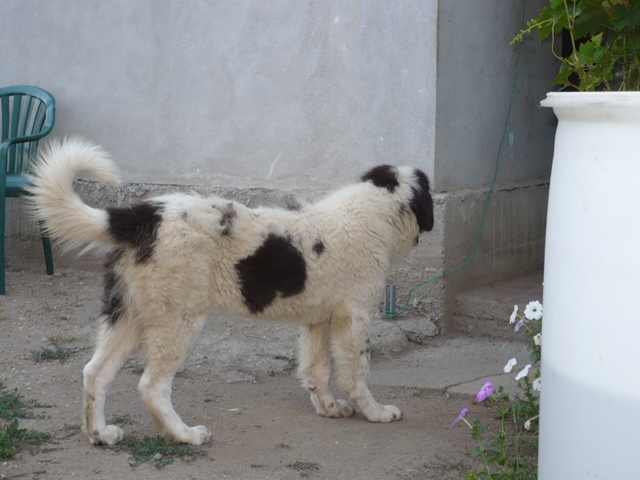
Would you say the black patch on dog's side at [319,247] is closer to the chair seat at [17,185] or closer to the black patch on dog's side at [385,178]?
the black patch on dog's side at [385,178]

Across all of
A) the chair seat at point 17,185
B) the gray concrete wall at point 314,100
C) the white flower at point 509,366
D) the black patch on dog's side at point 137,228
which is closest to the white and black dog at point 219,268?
the black patch on dog's side at point 137,228

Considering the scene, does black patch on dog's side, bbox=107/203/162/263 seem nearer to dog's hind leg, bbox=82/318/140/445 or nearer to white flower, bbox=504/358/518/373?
dog's hind leg, bbox=82/318/140/445

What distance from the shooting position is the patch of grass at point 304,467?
3520mm

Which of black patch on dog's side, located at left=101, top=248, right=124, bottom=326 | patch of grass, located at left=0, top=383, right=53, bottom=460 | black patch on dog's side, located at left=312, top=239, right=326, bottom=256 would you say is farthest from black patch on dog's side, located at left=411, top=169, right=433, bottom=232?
patch of grass, located at left=0, top=383, right=53, bottom=460

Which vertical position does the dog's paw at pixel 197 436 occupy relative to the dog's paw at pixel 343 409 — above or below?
above

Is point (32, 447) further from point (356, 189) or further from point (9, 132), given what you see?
point (9, 132)

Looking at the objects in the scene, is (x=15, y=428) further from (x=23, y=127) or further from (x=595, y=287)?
(x=23, y=127)

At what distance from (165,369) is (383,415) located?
1121 mm

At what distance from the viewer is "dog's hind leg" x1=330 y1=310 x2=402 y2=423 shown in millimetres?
→ 4086

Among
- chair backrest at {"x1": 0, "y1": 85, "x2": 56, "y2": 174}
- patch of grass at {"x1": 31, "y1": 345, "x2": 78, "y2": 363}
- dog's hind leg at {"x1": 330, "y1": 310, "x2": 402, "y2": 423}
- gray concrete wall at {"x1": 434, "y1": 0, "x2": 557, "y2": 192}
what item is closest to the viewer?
dog's hind leg at {"x1": 330, "y1": 310, "x2": 402, "y2": 423}

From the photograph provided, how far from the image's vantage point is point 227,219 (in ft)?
12.4

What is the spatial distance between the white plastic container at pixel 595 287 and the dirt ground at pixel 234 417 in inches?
45.0

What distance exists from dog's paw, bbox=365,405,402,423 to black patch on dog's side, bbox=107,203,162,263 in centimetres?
135

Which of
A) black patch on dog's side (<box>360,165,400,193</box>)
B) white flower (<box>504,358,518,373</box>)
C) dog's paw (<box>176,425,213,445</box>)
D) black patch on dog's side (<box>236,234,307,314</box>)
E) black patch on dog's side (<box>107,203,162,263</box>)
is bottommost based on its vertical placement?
dog's paw (<box>176,425,213,445</box>)
